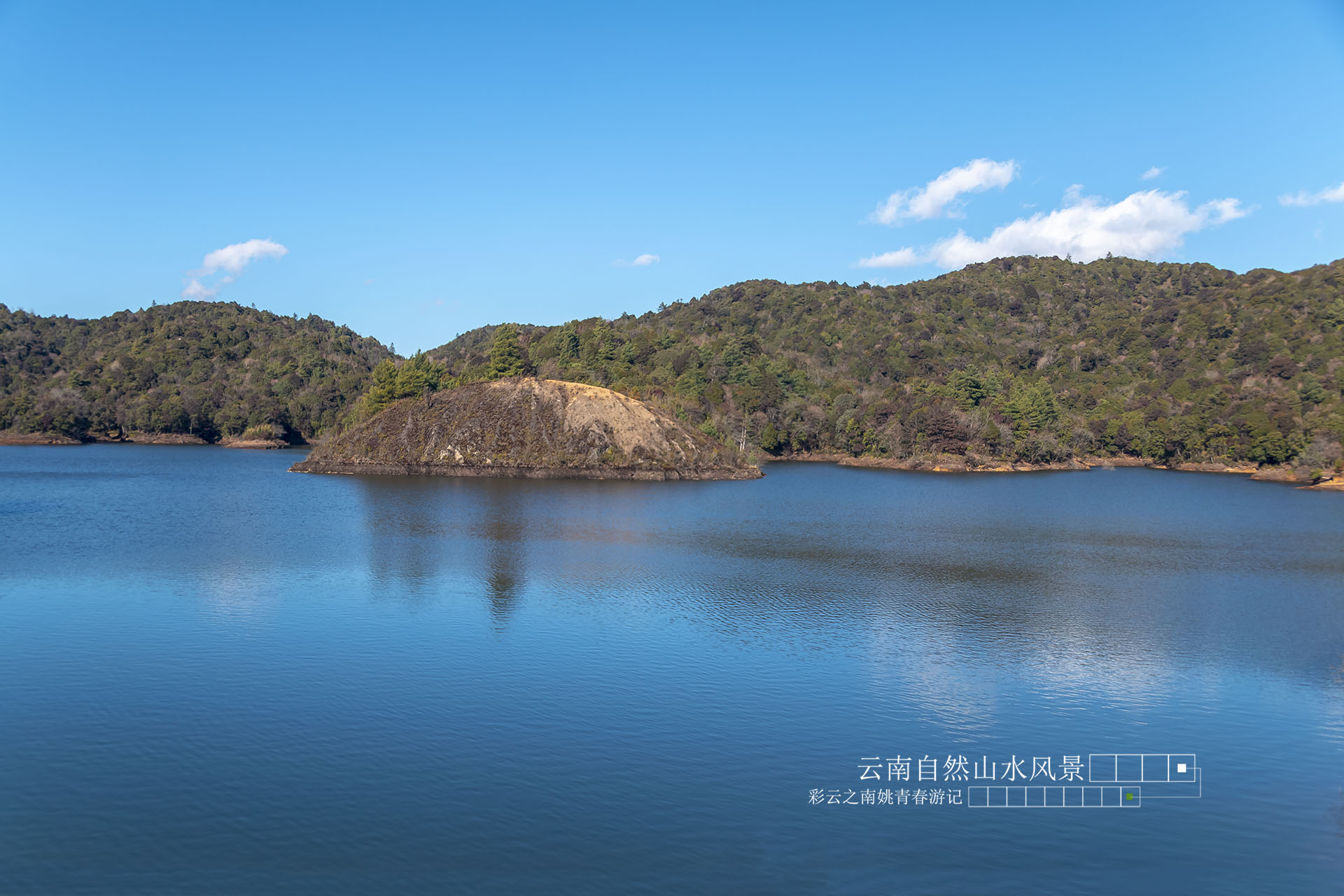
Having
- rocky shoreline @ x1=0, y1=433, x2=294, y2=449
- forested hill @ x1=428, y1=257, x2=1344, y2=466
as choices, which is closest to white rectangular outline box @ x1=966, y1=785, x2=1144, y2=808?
forested hill @ x1=428, y1=257, x2=1344, y2=466

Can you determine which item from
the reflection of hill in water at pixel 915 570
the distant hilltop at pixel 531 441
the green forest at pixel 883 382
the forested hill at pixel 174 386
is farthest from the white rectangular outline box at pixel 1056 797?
the forested hill at pixel 174 386

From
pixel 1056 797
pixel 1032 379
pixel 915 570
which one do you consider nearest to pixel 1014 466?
pixel 1032 379

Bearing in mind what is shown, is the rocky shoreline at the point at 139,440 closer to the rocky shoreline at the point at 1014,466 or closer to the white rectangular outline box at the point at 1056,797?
the rocky shoreline at the point at 1014,466

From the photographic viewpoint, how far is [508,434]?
95.4 m

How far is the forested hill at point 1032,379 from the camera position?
404ft

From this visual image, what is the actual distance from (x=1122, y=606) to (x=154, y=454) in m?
125

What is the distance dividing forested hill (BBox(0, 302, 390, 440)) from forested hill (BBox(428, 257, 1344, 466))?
110ft

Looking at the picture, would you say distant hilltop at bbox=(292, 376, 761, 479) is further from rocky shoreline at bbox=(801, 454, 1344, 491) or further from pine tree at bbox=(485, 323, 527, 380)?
rocky shoreline at bbox=(801, 454, 1344, 491)

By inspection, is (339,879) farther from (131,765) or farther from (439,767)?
(131,765)

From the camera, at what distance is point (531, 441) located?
3735 inches

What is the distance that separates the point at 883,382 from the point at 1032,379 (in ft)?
95.8

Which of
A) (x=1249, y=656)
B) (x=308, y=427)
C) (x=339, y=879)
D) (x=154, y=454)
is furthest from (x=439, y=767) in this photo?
(x=308, y=427)

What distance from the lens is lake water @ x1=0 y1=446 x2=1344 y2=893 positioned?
541 inches

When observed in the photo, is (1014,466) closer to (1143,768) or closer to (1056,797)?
(1143,768)
